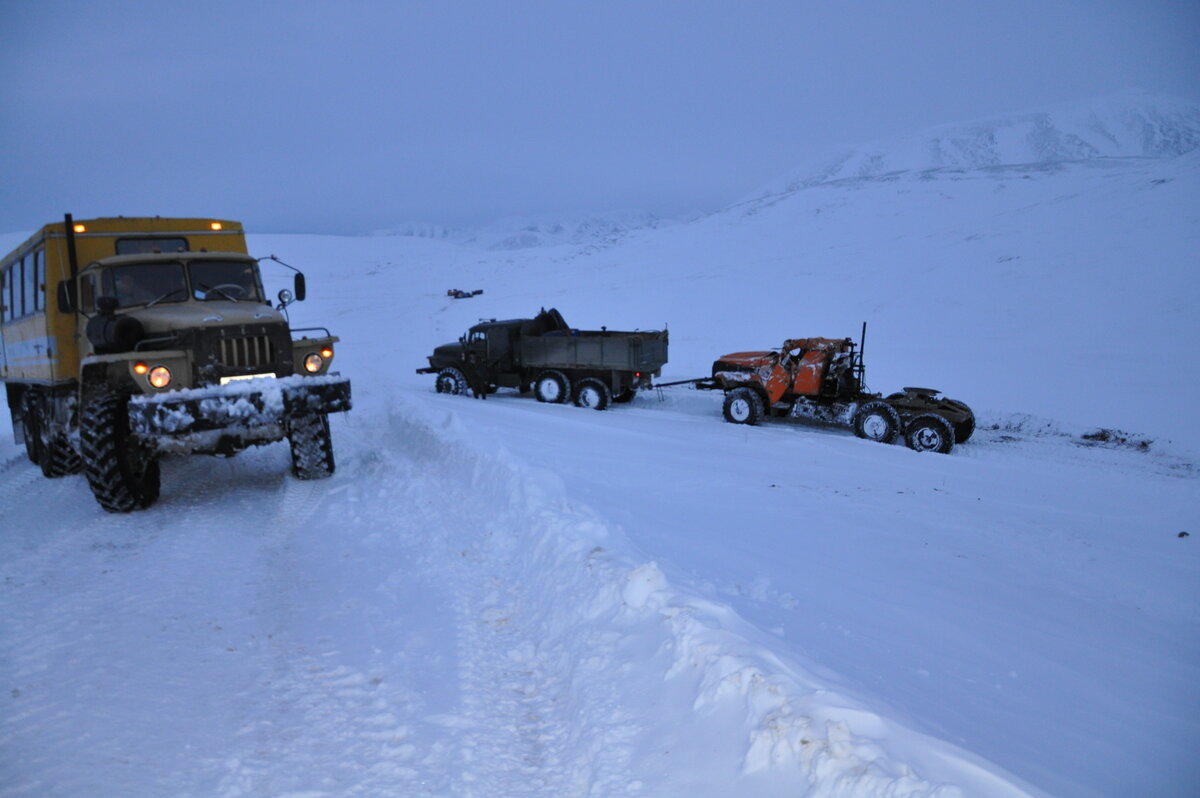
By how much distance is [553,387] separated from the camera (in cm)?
1539

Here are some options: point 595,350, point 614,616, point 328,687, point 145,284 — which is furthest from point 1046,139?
point 328,687

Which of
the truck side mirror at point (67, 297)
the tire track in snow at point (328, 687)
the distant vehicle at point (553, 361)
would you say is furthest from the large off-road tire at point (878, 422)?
the truck side mirror at point (67, 297)

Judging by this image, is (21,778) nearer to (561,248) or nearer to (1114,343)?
(1114,343)

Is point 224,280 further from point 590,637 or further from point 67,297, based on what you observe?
point 590,637

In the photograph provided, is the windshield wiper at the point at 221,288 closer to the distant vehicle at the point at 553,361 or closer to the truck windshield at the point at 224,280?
the truck windshield at the point at 224,280

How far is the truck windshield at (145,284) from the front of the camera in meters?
7.29

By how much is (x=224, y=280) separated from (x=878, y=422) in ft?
31.1

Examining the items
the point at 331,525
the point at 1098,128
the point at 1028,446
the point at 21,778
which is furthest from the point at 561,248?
the point at 1098,128

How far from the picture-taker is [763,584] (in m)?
4.70

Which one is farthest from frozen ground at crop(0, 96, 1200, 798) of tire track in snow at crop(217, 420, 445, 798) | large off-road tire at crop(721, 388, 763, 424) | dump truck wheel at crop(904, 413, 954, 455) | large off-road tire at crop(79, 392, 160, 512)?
large off-road tire at crop(721, 388, 763, 424)

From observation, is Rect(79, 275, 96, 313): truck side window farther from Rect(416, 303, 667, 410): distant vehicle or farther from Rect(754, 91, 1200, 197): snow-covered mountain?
Rect(754, 91, 1200, 197): snow-covered mountain

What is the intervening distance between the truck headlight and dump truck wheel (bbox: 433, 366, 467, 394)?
9.89 metres

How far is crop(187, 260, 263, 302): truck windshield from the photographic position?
304 inches

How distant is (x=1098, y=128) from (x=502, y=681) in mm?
149529
